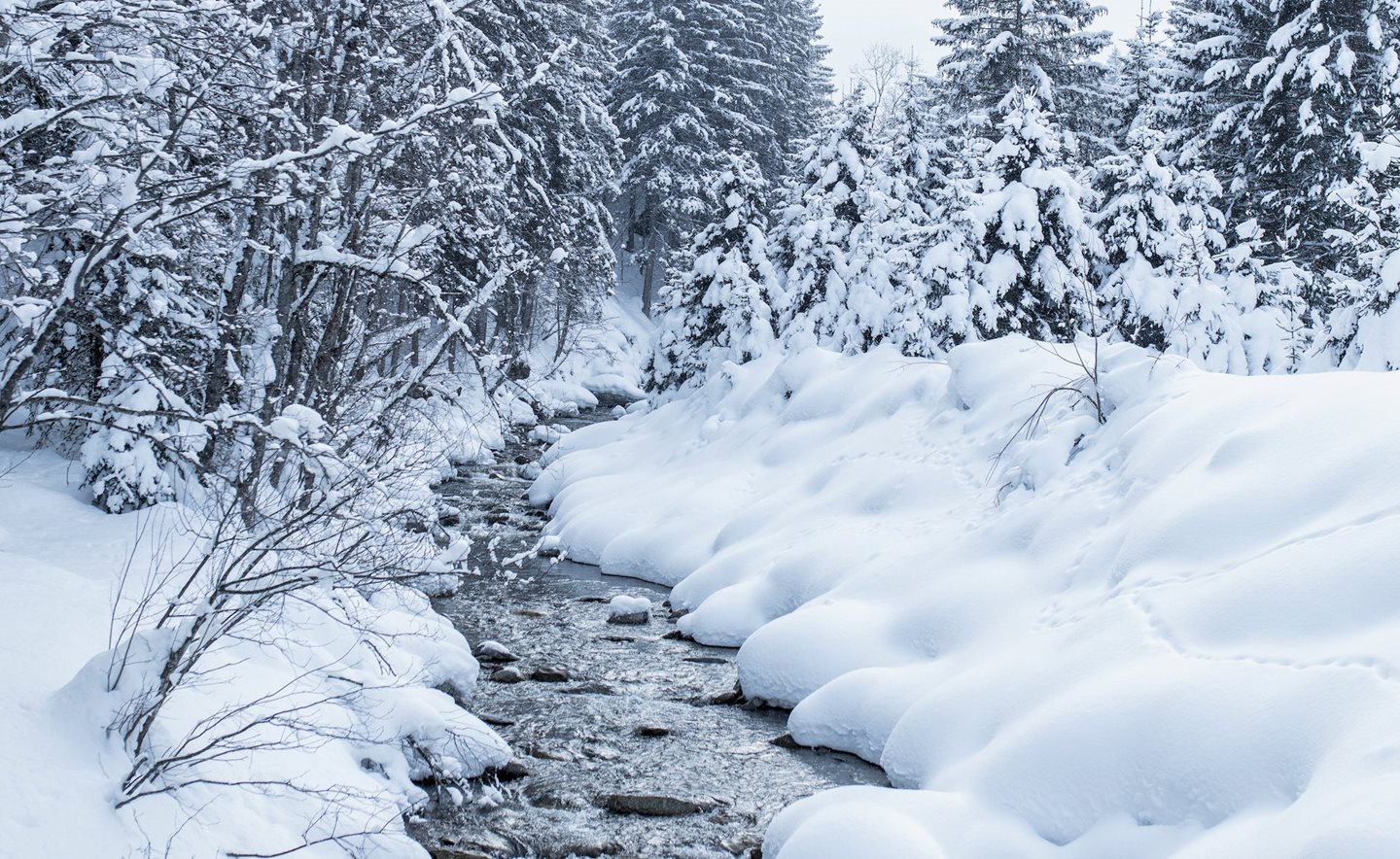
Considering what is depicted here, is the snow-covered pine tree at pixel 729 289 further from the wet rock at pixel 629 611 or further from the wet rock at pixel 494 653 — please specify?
the wet rock at pixel 494 653

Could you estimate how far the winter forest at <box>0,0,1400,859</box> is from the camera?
15.3 feet

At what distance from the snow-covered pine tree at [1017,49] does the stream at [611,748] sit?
20.0m

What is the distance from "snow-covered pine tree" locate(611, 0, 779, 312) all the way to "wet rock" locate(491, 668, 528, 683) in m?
25.6

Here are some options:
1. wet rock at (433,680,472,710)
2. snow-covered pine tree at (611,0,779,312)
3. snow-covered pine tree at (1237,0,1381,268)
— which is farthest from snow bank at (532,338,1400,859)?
snow-covered pine tree at (611,0,779,312)

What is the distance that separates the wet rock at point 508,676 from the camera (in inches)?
355

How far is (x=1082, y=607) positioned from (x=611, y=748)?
363 centimetres

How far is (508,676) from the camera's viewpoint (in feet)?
29.7

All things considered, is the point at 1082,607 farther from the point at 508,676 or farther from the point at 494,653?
the point at 494,653

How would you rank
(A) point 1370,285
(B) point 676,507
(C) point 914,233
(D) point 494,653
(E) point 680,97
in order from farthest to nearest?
(E) point 680,97 → (C) point 914,233 → (B) point 676,507 → (A) point 1370,285 → (D) point 494,653

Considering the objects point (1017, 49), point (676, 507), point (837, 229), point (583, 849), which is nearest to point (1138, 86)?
point (1017, 49)

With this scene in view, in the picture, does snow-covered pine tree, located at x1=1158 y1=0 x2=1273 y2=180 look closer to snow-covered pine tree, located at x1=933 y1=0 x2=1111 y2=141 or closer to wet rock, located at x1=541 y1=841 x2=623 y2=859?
snow-covered pine tree, located at x1=933 y1=0 x2=1111 y2=141

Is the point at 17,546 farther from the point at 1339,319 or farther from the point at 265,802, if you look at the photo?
the point at 1339,319

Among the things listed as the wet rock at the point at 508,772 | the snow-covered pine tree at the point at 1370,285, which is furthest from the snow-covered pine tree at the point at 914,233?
the wet rock at the point at 508,772

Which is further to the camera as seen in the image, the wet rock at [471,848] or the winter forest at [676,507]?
the wet rock at [471,848]
